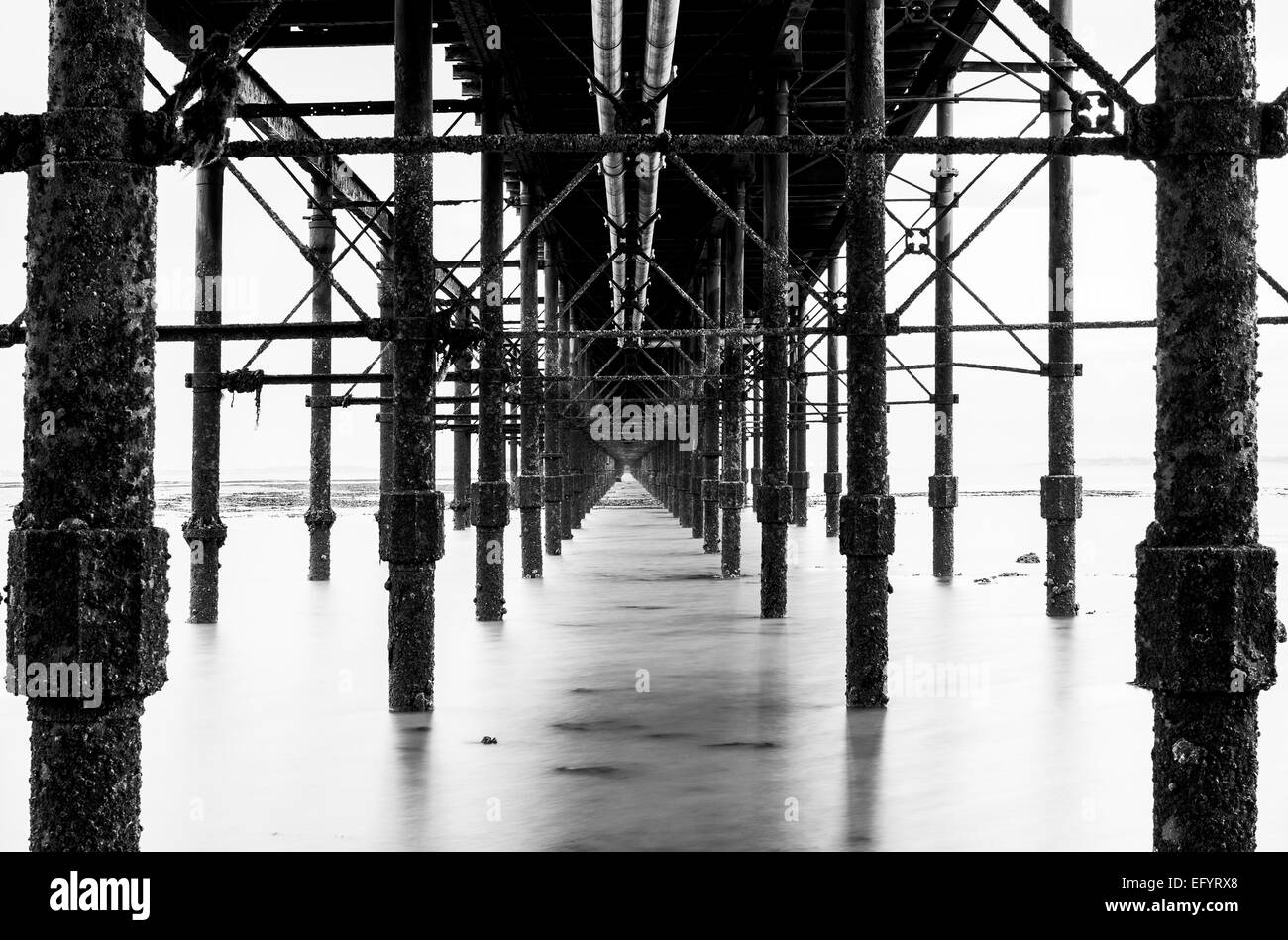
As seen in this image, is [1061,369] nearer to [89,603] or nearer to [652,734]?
[652,734]

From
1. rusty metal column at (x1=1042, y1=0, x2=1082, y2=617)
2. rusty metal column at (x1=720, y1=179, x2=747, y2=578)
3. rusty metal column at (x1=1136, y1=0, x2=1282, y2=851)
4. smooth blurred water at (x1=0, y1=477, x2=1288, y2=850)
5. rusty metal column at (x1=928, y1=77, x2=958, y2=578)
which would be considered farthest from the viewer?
rusty metal column at (x1=720, y1=179, x2=747, y2=578)

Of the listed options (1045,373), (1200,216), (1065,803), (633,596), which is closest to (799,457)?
(633,596)

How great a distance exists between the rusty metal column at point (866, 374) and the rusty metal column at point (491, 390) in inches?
180

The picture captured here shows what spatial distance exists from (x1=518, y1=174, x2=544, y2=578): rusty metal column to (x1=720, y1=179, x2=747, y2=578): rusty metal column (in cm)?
278

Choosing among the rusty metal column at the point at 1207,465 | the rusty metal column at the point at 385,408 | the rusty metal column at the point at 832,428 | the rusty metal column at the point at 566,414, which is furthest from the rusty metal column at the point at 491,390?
the rusty metal column at the point at 832,428

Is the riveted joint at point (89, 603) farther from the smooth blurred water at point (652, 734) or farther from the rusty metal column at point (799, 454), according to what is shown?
the rusty metal column at point (799, 454)

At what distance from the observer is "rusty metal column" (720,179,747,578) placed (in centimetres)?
1812

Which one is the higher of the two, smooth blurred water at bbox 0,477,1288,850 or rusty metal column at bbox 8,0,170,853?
rusty metal column at bbox 8,0,170,853

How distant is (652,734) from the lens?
859cm

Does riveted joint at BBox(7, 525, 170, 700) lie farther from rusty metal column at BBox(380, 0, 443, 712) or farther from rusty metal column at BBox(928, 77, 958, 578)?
rusty metal column at BBox(928, 77, 958, 578)

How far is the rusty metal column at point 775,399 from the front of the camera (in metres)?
13.4

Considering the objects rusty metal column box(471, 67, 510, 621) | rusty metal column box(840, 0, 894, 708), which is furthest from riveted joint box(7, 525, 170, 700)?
rusty metal column box(471, 67, 510, 621)

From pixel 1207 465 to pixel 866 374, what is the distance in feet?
16.6
